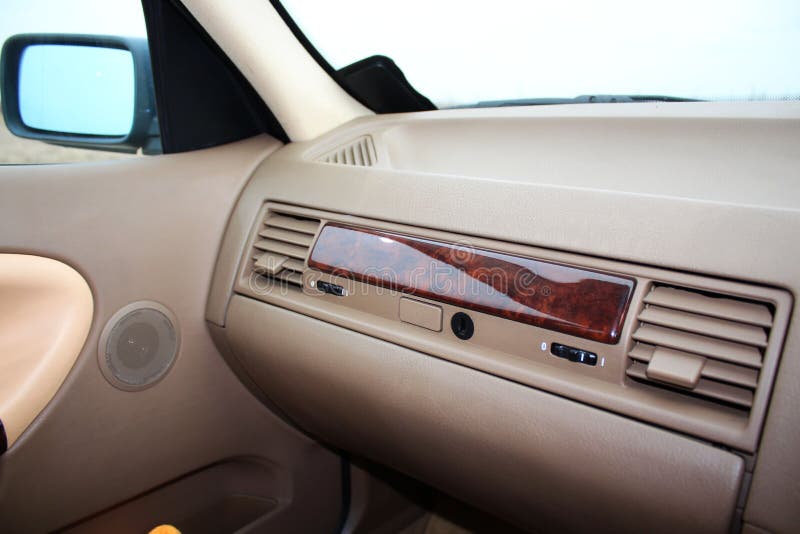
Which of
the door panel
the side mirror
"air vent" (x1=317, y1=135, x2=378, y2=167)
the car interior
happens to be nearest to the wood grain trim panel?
the car interior

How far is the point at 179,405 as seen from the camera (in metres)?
1.54

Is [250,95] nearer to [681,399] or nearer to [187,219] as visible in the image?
[187,219]

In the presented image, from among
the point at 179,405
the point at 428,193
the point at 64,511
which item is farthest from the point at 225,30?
the point at 64,511

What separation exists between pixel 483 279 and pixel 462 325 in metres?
0.10

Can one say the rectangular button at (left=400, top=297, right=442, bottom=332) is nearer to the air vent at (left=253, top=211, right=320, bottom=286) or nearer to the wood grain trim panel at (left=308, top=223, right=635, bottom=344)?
the wood grain trim panel at (left=308, top=223, right=635, bottom=344)

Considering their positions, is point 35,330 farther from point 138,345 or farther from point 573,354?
point 573,354

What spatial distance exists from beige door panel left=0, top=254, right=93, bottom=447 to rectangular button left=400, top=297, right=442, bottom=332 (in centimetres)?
71

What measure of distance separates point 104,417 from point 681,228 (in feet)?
4.11

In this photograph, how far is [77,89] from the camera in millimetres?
1605

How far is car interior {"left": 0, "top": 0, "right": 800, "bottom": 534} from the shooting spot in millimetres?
902

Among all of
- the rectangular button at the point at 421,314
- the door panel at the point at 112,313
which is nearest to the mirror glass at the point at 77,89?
the door panel at the point at 112,313

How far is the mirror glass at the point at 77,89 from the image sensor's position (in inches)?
60.6

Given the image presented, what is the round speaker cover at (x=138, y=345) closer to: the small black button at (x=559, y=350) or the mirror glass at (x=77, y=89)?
the mirror glass at (x=77, y=89)

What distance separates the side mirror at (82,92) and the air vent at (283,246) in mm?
383
